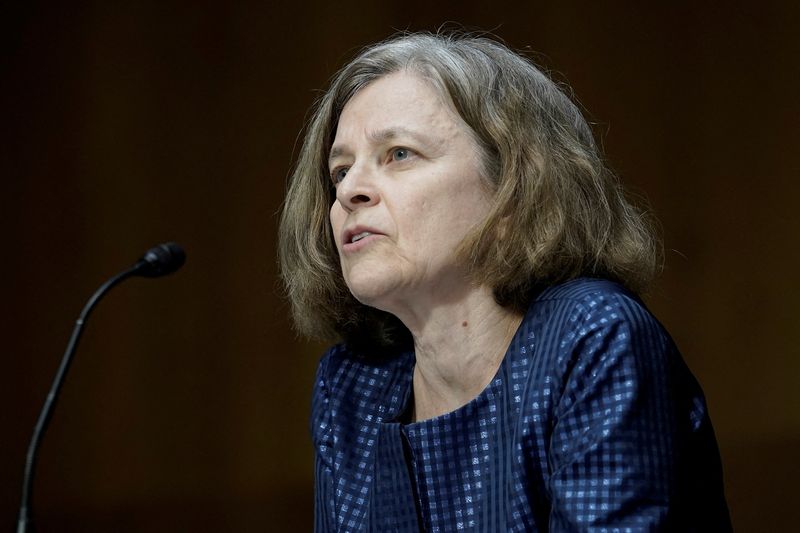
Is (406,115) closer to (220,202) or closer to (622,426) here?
(622,426)

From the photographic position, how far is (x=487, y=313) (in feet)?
5.33

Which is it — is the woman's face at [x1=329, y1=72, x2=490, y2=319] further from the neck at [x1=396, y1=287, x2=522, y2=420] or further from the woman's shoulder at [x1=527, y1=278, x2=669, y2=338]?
the woman's shoulder at [x1=527, y1=278, x2=669, y2=338]

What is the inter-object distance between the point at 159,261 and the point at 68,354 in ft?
0.53

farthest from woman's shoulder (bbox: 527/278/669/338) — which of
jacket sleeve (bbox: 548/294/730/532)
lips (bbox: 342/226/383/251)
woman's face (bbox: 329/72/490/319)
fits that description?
lips (bbox: 342/226/383/251)

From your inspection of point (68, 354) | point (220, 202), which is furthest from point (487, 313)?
point (220, 202)

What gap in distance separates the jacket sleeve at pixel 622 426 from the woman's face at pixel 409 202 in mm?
238

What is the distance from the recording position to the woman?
135 cm

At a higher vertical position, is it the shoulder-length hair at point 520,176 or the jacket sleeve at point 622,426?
the shoulder-length hair at point 520,176

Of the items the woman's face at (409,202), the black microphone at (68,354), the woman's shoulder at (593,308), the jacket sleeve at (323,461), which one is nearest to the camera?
the black microphone at (68,354)

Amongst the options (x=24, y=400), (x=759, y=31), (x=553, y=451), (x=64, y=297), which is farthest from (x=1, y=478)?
(x=759, y=31)

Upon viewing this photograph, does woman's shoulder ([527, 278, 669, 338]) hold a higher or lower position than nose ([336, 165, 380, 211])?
lower

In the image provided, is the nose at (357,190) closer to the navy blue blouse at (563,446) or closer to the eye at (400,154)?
the eye at (400,154)

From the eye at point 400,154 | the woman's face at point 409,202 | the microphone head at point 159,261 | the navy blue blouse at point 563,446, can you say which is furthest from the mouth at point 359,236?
the microphone head at point 159,261

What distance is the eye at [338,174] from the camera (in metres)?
1.77
